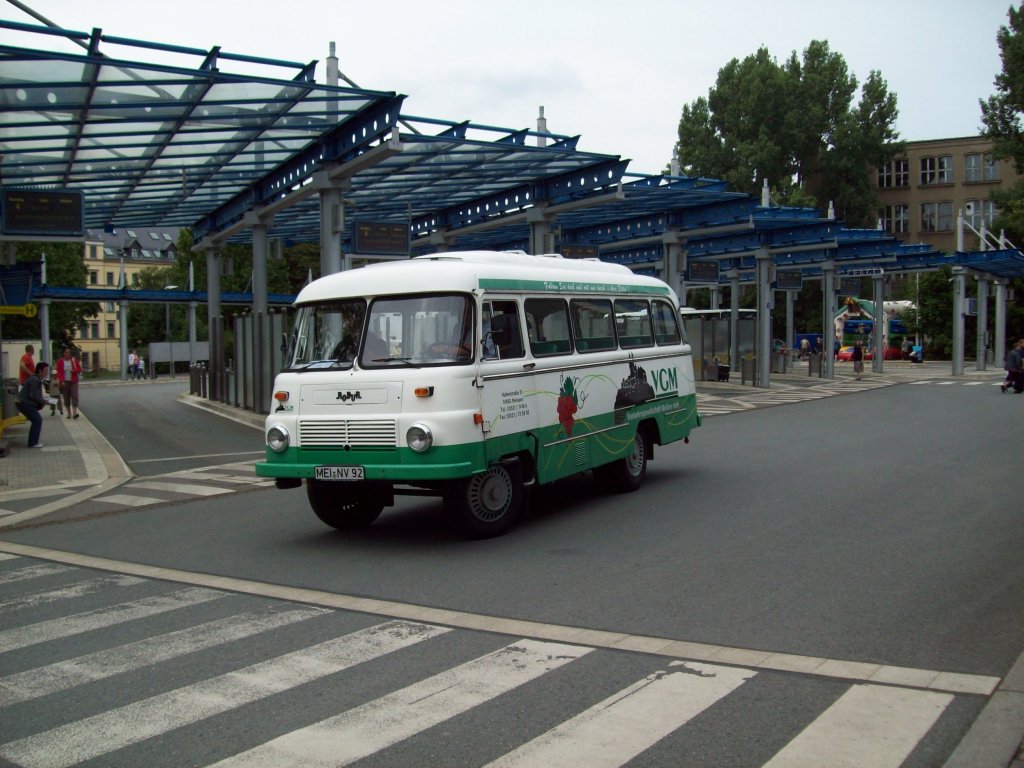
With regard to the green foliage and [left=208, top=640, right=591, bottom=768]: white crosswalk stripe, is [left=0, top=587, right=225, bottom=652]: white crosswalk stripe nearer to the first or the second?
[left=208, top=640, right=591, bottom=768]: white crosswalk stripe

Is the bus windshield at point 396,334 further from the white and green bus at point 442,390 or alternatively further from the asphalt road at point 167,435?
the asphalt road at point 167,435

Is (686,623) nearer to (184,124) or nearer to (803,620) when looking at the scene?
(803,620)

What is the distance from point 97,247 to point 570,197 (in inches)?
4275

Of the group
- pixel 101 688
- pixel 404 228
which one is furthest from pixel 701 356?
pixel 101 688

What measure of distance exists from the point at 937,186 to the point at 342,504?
81147 millimetres

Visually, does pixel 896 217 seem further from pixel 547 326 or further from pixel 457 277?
pixel 457 277

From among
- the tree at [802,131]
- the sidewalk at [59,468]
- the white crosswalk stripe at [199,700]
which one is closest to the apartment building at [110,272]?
the tree at [802,131]

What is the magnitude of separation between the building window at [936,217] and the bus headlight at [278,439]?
81366mm

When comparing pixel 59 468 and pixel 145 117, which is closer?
pixel 59 468

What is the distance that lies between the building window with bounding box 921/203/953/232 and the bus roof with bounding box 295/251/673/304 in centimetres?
7804

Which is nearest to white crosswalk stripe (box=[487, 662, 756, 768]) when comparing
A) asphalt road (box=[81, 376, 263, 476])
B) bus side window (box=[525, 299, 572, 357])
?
bus side window (box=[525, 299, 572, 357])

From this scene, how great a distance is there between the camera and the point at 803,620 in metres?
6.92

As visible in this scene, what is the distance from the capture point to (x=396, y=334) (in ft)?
32.8

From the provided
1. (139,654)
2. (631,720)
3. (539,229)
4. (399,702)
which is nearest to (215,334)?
Result: (539,229)
